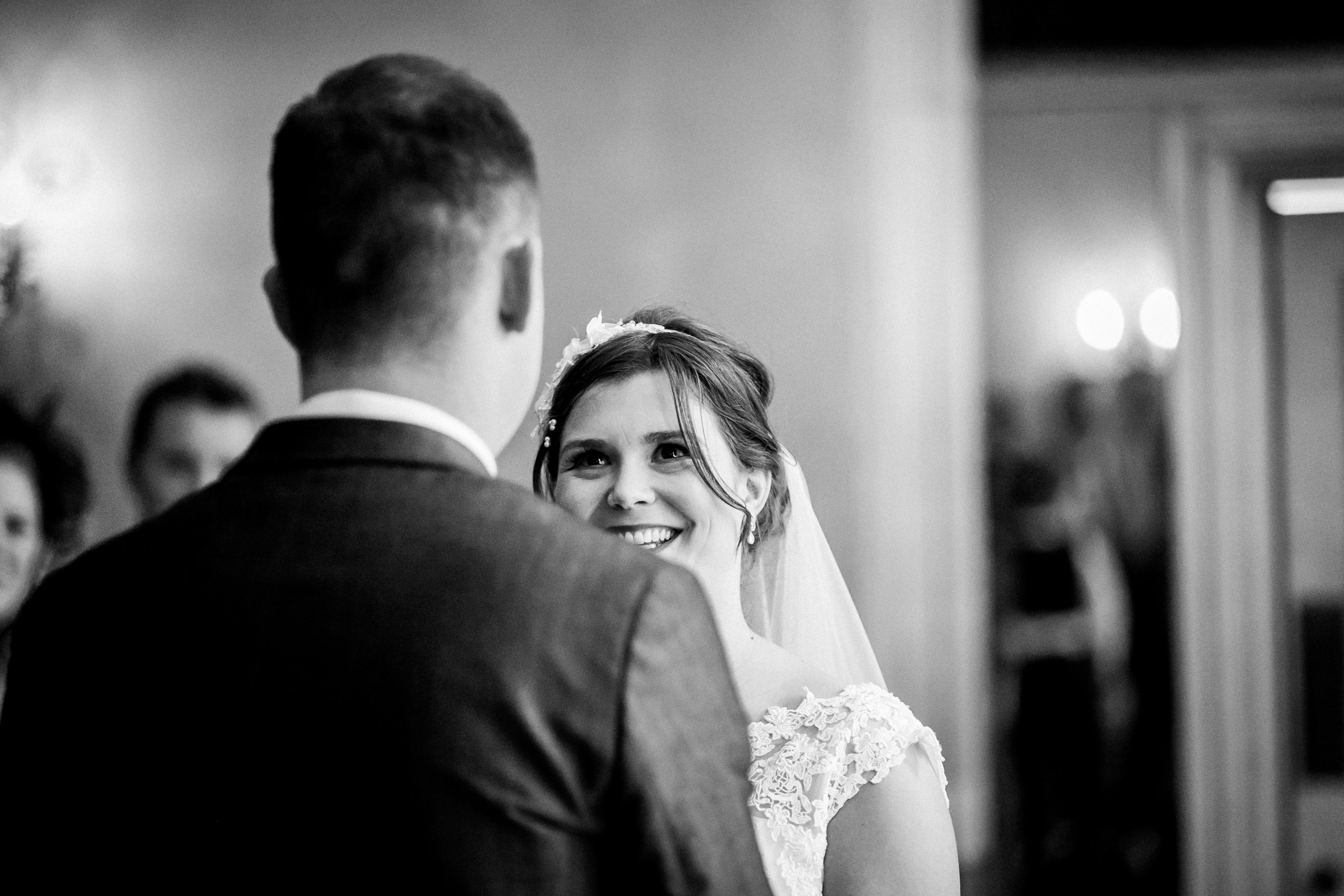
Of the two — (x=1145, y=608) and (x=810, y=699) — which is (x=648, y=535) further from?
(x=1145, y=608)

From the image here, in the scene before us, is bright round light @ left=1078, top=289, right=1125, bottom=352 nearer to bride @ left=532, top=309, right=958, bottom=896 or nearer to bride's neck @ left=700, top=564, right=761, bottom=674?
bride @ left=532, top=309, right=958, bottom=896

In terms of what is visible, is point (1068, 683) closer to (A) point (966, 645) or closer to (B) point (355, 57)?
(A) point (966, 645)

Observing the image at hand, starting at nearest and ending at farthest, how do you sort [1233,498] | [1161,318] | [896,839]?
[896,839] < [1233,498] < [1161,318]

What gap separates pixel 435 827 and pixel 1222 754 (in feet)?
11.4

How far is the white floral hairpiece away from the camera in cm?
157

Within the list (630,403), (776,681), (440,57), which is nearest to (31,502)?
(440,57)

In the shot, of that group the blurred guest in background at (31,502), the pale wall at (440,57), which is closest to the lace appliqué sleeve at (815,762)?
the pale wall at (440,57)

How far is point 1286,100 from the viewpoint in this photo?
12.8 feet

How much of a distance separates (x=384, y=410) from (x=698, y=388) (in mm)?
683

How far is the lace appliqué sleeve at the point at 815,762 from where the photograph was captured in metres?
1.42

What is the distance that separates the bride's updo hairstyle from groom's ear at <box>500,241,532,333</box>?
1.95 ft

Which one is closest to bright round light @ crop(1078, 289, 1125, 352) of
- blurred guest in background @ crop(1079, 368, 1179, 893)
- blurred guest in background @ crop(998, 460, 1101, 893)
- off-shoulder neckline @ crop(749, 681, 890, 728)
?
blurred guest in background @ crop(1079, 368, 1179, 893)

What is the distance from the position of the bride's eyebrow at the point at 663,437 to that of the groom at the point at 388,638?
0.57 m

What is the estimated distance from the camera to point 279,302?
0.92 m
